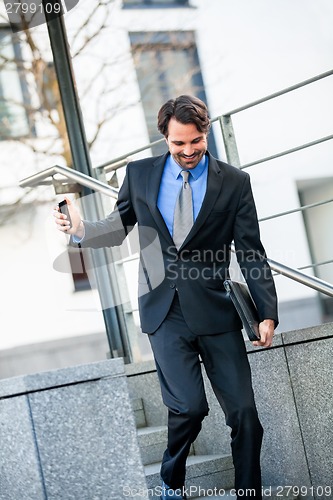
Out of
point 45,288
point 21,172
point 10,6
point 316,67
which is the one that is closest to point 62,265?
point 10,6

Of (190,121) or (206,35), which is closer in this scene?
(190,121)

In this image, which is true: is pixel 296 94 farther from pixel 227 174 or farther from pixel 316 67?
pixel 316 67

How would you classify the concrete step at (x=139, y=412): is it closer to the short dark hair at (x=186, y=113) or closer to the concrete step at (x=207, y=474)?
the concrete step at (x=207, y=474)

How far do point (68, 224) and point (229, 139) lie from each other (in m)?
1.85

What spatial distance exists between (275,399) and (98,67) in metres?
5.02

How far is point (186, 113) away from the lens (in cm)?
429

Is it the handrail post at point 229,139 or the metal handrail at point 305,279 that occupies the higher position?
the handrail post at point 229,139

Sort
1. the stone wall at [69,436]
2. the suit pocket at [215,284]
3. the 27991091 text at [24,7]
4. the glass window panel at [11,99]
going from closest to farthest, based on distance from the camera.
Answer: the stone wall at [69,436], the suit pocket at [215,284], the 27991091 text at [24,7], the glass window panel at [11,99]

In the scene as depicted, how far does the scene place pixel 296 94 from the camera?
8453 millimetres

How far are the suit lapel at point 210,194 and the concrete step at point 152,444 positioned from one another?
150 cm

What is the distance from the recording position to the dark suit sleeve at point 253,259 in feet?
14.7

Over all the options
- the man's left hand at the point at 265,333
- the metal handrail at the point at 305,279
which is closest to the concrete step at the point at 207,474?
the metal handrail at the point at 305,279

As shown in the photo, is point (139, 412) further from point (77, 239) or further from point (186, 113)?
point (186, 113)

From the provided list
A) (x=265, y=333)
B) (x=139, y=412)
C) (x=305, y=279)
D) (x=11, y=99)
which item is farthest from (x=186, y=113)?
(x=11, y=99)
